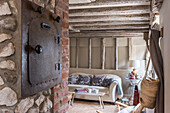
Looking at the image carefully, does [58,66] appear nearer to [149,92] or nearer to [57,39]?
[57,39]

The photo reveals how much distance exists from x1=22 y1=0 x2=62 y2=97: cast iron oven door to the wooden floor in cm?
327

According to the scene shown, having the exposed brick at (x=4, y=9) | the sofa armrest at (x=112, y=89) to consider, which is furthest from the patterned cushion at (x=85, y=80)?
the exposed brick at (x=4, y=9)

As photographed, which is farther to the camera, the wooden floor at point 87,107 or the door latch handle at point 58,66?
the wooden floor at point 87,107

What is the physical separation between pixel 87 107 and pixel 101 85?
3.54 feet

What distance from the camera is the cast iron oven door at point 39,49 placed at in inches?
40.1

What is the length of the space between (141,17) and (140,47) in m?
2.68

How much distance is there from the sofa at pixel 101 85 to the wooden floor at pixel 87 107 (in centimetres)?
17

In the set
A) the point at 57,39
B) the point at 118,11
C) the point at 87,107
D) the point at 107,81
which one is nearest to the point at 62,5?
the point at 57,39

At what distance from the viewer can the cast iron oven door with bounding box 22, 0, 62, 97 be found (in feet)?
3.34

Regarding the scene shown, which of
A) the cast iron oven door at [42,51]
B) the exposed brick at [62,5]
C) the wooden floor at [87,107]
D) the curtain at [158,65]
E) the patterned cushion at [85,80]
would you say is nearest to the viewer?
the cast iron oven door at [42,51]

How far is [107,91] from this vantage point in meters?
5.21

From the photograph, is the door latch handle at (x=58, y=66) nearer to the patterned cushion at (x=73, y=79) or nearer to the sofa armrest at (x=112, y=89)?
the sofa armrest at (x=112, y=89)

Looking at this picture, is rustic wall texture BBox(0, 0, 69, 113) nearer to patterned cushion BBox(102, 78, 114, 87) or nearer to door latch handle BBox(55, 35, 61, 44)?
door latch handle BBox(55, 35, 61, 44)

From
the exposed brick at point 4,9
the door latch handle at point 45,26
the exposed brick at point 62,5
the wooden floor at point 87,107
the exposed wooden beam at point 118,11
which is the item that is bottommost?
the wooden floor at point 87,107
